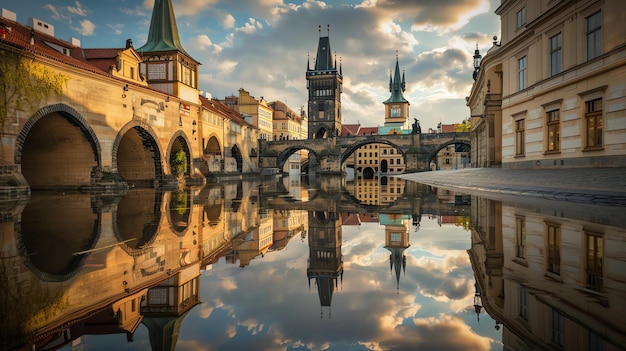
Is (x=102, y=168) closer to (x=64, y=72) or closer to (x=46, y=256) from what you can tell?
(x=64, y=72)

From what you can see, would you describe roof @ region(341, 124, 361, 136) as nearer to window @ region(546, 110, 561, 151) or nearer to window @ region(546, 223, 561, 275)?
window @ region(546, 110, 561, 151)

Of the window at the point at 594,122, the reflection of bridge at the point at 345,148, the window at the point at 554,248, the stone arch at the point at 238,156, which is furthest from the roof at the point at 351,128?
the window at the point at 554,248

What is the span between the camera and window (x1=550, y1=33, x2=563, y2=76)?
1731 centimetres

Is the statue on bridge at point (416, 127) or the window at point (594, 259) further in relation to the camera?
the statue on bridge at point (416, 127)

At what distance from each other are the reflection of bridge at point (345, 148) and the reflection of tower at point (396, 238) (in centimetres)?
5054

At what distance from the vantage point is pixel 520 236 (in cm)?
665

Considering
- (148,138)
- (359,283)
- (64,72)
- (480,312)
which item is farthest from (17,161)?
(480,312)

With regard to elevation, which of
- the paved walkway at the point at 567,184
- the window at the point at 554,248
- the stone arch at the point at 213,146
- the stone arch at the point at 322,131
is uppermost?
the stone arch at the point at 322,131

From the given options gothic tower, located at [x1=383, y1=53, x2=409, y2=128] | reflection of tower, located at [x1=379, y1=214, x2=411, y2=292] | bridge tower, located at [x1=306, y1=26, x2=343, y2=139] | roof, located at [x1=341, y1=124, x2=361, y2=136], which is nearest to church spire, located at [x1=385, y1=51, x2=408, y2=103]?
gothic tower, located at [x1=383, y1=53, x2=409, y2=128]

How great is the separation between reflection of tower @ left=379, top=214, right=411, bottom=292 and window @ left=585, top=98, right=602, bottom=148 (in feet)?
29.9

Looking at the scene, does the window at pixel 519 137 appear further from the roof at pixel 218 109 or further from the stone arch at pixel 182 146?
the roof at pixel 218 109

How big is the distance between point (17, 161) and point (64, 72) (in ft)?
18.1

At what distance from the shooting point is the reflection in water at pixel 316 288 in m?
2.84

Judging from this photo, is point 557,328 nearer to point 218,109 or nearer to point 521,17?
point 521,17
